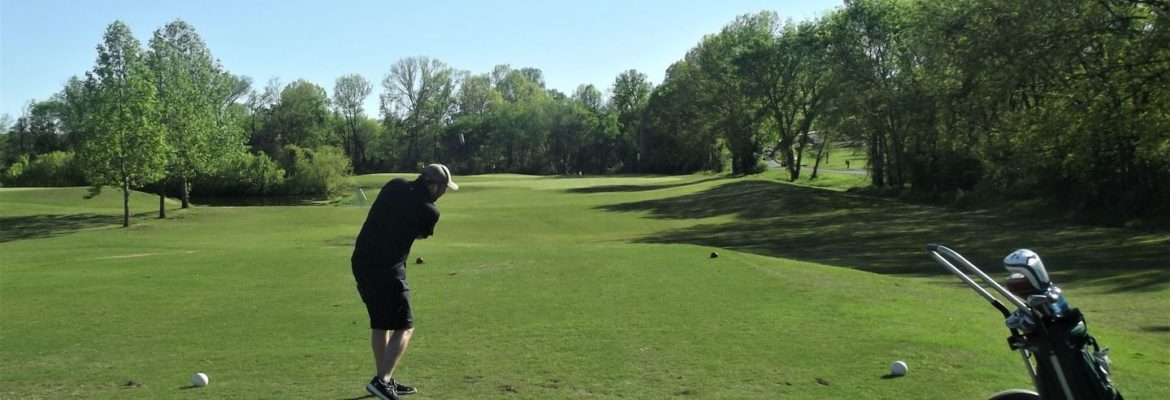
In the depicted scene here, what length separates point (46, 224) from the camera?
138ft

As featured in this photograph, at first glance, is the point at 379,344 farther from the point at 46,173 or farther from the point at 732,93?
the point at 46,173

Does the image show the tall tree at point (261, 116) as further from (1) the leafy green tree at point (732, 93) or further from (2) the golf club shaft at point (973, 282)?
(2) the golf club shaft at point (973, 282)

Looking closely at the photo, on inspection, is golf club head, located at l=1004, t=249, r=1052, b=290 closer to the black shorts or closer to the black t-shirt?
the black t-shirt

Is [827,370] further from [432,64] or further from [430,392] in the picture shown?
[432,64]

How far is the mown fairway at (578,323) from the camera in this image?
762 cm

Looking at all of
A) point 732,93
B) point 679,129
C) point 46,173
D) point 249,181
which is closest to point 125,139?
point 249,181

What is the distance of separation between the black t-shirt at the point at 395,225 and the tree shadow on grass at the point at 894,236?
14053 millimetres

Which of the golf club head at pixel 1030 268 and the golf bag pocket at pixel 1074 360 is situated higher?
the golf club head at pixel 1030 268

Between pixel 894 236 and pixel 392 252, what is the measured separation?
2623 cm

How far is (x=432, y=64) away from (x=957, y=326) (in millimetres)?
122400

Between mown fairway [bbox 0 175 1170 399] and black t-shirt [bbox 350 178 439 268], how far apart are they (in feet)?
4.22

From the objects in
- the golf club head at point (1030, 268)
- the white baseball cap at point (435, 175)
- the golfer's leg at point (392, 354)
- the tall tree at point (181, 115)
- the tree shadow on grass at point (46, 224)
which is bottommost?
the tree shadow on grass at point (46, 224)

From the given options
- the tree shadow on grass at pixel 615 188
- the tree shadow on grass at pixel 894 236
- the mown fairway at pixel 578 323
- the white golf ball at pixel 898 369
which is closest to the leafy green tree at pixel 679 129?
the tree shadow on grass at pixel 615 188

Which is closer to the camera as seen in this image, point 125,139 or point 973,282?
point 973,282
